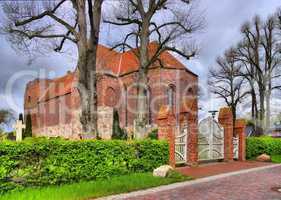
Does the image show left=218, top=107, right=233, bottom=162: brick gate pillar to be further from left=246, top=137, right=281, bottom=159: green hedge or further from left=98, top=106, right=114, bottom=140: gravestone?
left=98, top=106, right=114, bottom=140: gravestone

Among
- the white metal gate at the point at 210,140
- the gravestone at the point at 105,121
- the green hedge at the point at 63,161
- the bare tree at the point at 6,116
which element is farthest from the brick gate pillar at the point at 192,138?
the bare tree at the point at 6,116

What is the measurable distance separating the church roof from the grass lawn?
14322 millimetres

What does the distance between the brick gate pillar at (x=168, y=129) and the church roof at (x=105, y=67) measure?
9542 mm

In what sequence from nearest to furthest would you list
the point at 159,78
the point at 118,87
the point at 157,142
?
the point at 157,142 → the point at 159,78 → the point at 118,87

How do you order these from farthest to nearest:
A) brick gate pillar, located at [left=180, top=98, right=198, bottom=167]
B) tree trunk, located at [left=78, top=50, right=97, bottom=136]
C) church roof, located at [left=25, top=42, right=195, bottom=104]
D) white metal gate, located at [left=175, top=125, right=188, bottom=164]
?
church roof, located at [left=25, top=42, right=195, bottom=104]
brick gate pillar, located at [left=180, top=98, right=198, bottom=167]
white metal gate, located at [left=175, top=125, right=188, bottom=164]
tree trunk, located at [left=78, top=50, right=97, bottom=136]

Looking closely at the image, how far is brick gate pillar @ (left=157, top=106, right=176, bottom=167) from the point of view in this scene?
54.5 ft

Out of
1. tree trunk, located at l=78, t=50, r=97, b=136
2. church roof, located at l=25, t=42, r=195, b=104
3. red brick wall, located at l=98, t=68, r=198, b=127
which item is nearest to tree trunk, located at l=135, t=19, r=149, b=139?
church roof, located at l=25, t=42, r=195, b=104

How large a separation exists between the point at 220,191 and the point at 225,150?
10.3 metres

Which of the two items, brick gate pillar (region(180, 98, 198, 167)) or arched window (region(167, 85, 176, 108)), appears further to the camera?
arched window (region(167, 85, 176, 108))

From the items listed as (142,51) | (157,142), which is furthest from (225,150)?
(142,51)

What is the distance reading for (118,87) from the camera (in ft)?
144

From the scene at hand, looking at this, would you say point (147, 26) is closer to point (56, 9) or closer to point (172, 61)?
point (56, 9)

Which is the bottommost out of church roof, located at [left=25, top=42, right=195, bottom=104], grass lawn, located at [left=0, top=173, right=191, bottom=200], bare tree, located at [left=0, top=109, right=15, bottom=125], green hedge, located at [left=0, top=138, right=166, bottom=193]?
grass lawn, located at [left=0, top=173, right=191, bottom=200]

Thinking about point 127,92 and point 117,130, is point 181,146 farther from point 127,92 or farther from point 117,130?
point 127,92
